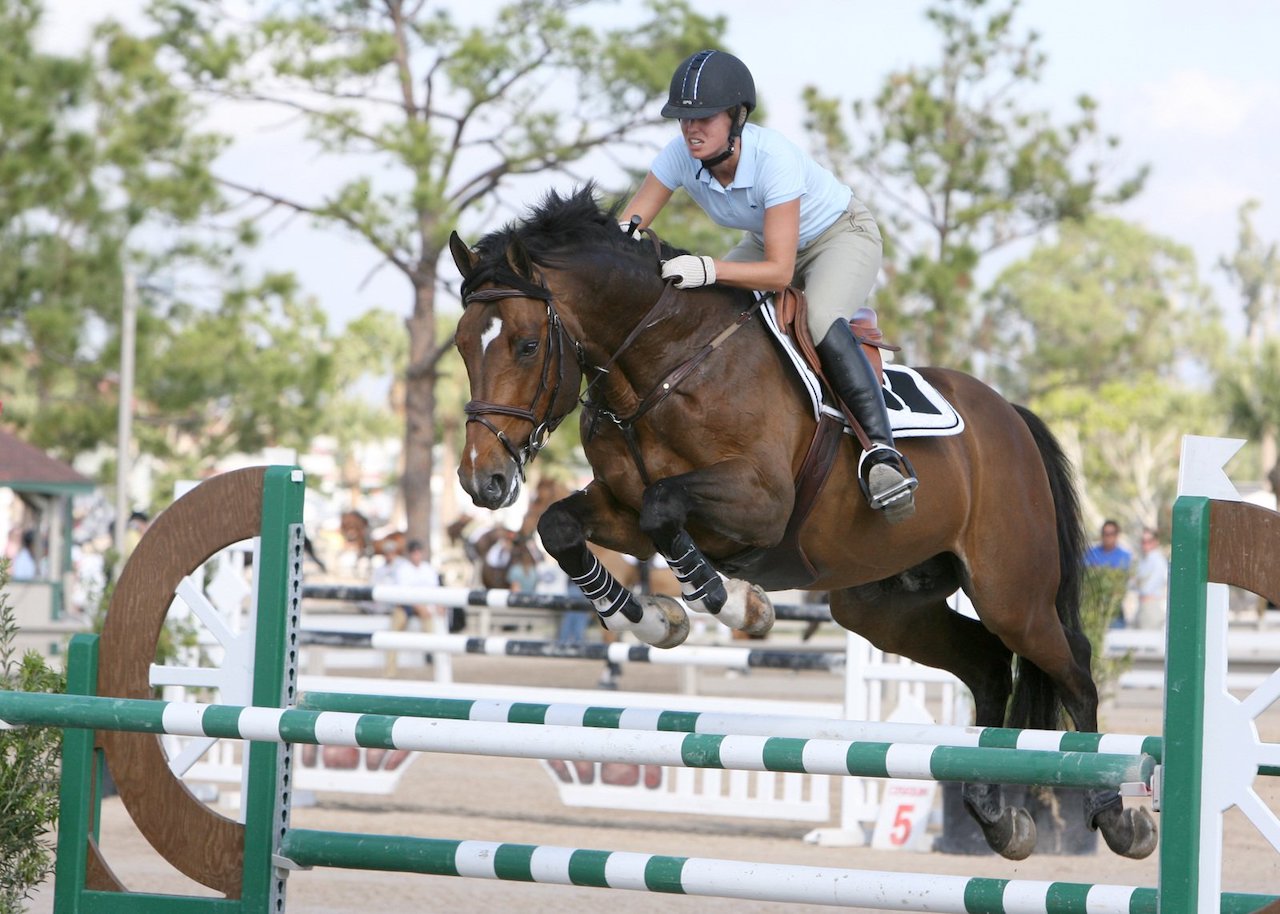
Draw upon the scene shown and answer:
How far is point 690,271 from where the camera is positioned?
168 inches

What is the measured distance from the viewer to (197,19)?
17.7 meters

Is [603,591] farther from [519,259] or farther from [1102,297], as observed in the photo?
[1102,297]

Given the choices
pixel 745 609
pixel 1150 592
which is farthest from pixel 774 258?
pixel 1150 592

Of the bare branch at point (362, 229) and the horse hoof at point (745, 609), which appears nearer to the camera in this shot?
the horse hoof at point (745, 609)

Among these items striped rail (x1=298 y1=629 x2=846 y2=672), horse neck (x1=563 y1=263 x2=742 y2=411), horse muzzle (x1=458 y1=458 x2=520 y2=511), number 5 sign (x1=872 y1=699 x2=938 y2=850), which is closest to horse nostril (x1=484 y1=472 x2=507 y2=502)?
horse muzzle (x1=458 y1=458 x2=520 y2=511)

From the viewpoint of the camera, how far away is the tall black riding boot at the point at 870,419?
14.1 feet

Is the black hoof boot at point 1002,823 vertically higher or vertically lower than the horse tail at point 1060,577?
lower

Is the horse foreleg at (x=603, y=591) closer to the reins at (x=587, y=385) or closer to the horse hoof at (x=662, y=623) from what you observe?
the horse hoof at (x=662, y=623)

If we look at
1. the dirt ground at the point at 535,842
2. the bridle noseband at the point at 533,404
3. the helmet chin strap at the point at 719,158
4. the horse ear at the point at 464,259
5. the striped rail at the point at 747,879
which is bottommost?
the dirt ground at the point at 535,842

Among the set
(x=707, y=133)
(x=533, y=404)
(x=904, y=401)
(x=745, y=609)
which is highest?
(x=707, y=133)

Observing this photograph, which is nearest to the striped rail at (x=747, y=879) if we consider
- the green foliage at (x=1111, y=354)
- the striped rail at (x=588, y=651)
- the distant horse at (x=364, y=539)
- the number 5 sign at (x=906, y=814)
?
the striped rail at (x=588, y=651)

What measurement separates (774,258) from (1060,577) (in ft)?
5.32

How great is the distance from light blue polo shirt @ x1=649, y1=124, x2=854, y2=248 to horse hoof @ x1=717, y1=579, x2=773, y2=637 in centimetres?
107

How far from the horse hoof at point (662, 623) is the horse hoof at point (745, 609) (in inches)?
5.8
